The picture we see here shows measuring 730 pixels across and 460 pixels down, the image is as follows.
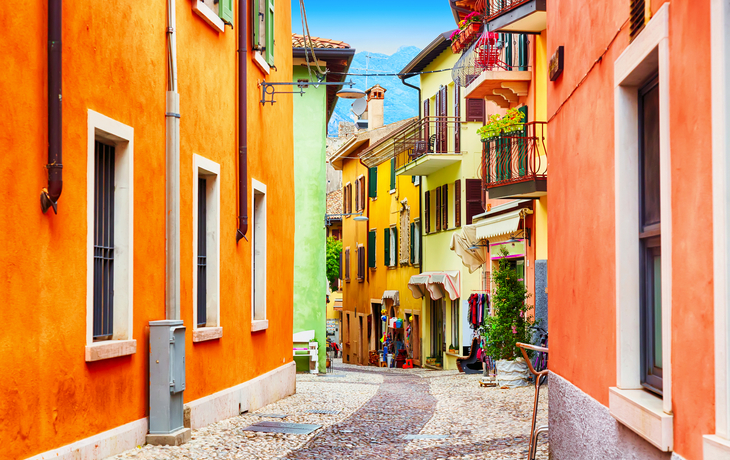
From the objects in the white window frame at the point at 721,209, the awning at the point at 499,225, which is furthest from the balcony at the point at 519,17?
the white window frame at the point at 721,209

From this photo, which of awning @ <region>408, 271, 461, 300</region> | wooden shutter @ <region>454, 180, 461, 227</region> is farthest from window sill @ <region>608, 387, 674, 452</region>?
wooden shutter @ <region>454, 180, 461, 227</region>

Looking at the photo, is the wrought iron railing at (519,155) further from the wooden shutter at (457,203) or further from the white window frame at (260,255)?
the wooden shutter at (457,203)

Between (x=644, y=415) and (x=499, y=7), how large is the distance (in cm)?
1488

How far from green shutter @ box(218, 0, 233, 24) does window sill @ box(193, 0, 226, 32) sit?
73 mm

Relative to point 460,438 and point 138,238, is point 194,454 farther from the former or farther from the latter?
point 460,438

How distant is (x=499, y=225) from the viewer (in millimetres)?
19297

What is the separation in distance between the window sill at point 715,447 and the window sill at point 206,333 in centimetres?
693

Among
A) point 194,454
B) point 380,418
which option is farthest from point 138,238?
point 380,418

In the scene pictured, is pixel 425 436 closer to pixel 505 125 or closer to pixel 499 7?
pixel 505 125

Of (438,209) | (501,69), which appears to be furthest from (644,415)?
(438,209)

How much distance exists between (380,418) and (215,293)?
9.18 ft

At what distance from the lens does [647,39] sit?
426cm

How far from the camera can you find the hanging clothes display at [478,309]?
858 inches

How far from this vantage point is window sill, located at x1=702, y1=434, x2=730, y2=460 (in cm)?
311
